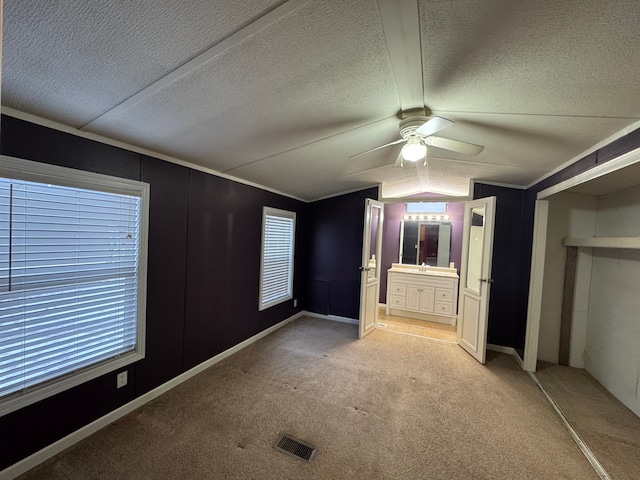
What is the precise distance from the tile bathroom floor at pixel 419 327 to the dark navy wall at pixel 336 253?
63cm

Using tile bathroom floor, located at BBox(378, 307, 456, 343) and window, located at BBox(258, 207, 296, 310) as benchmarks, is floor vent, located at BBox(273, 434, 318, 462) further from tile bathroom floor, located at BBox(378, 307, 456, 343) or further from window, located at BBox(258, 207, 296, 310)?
tile bathroom floor, located at BBox(378, 307, 456, 343)

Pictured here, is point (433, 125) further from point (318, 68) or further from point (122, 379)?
point (122, 379)

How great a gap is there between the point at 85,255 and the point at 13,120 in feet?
2.98

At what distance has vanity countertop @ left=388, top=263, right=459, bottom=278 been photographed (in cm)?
493

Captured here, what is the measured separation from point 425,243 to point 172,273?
447cm

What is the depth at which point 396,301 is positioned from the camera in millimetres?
5094

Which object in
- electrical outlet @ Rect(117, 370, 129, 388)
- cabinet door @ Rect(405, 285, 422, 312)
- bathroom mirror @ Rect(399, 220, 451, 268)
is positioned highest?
bathroom mirror @ Rect(399, 220, 451, 268)

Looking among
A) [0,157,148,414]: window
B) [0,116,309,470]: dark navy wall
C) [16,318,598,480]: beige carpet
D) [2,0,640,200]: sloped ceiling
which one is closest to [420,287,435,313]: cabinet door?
[16,318,598,480]: beige carpet

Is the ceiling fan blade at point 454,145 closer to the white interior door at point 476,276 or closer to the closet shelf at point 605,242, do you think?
the white interior door at point 476,276

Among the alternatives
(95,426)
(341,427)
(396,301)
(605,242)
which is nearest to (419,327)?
(396,301)

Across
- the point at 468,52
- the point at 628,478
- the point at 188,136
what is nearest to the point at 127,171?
the point at 188,136

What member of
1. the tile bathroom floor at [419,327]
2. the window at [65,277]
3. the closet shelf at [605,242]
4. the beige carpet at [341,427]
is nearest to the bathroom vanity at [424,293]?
the tile bathroom floor at [419,327]

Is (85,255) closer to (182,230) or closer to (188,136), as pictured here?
(182,230)

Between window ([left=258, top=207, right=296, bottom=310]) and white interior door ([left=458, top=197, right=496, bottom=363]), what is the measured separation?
2628mm
